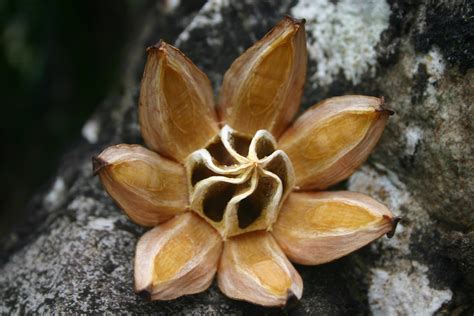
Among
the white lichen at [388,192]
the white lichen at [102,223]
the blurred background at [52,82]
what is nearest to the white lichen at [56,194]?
the white lichen at [102,223]

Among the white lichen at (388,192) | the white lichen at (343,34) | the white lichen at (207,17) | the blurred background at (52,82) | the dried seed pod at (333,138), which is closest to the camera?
the dried seed pod at (333,138)

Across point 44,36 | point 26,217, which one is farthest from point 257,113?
point 44,36

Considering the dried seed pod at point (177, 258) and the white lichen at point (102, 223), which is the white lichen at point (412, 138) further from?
the white lichen at point (102, 223)

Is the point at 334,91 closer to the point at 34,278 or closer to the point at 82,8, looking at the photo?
the point at 34,278

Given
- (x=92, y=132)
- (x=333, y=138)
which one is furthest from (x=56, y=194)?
(x=333, y=138)

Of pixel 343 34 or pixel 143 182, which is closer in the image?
pixel 143 182

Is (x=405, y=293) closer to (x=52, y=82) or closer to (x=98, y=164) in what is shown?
(x=98, y=164)
